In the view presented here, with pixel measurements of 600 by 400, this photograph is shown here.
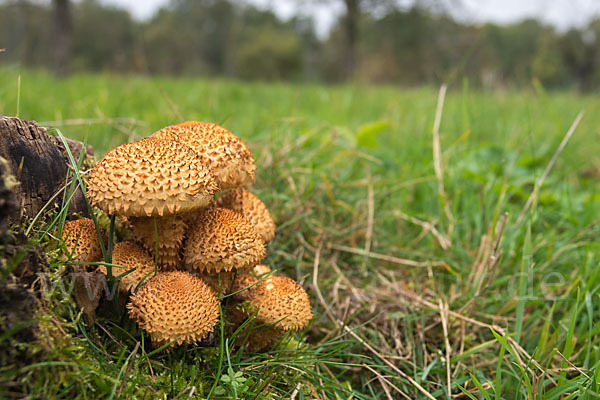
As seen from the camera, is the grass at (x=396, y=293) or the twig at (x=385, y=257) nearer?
the grass at (x=396, y=293)

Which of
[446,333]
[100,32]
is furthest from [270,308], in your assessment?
[100,32]

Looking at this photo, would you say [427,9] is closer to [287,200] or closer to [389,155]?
[389,155]

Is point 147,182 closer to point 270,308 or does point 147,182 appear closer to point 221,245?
point 221,245

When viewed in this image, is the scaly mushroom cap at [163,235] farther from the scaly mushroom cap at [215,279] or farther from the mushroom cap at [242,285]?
the mushroom cap at [242,285]

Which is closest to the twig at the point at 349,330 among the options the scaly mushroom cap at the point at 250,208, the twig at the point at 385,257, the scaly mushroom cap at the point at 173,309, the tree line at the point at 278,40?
the twig at the point at 385,257

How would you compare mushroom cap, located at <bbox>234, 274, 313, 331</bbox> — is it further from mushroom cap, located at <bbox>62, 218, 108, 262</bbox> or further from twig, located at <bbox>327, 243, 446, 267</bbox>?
twig, located at <bbox>327, 243, 446, 267</bbox>

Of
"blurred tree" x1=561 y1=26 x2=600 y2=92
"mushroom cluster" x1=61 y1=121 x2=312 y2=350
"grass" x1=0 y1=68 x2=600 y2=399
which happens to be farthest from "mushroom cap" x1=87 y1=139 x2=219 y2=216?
"blurred tree" x1=561 y1=26 x2=600 y2=92
